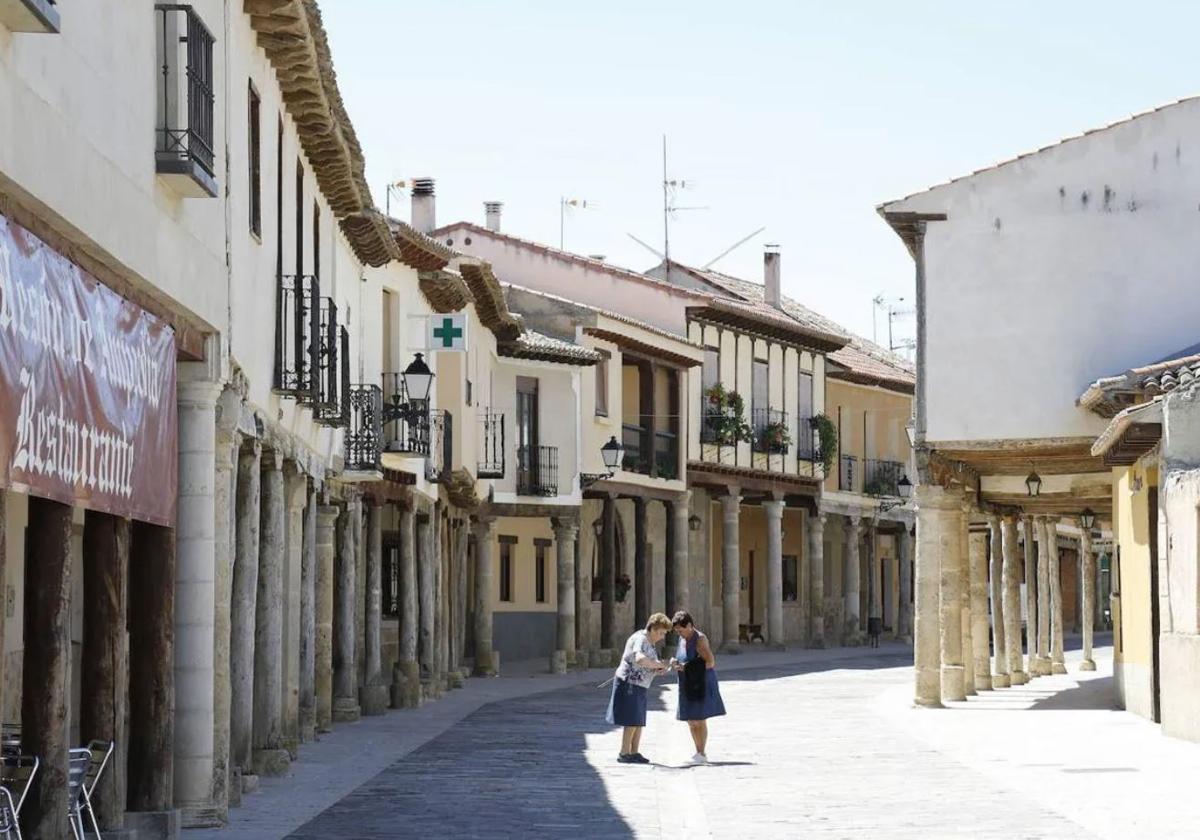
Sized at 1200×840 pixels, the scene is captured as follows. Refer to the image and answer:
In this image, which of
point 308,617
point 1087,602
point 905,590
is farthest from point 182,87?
point 905,590

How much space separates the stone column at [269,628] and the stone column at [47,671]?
7.33 meters

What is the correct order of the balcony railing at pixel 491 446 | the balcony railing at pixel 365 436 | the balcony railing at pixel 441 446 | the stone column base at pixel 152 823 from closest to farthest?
the stone column base at pixel 152 823 < the balcony railing at pixel 365 436 < the balcony railing at pixel 441 446 < the balcony railing at pixel 491 446

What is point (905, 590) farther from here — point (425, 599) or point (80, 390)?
point (80, 390)

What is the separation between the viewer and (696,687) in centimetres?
2038

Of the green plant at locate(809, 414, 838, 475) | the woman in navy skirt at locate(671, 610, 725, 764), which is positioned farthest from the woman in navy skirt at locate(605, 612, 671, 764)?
the green plant at locate(809, 414, 838, 475)

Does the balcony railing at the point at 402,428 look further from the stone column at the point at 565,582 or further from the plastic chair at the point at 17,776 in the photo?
the plastic chair at the point at 17,776

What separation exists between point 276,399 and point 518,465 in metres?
23.1

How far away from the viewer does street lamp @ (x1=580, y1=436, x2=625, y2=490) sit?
42.0 metres

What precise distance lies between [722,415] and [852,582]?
32.3ft

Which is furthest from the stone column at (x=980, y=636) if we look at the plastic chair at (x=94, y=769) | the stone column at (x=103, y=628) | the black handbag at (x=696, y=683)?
the plastic chair at (x=94, y=769)

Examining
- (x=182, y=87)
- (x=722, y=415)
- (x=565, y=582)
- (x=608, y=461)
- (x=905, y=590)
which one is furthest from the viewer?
(x=905, y=590)

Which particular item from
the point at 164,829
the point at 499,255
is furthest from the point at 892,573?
the point at 164,829

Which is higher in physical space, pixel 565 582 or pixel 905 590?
pixel 905 590

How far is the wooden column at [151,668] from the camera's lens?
13.9 meters
